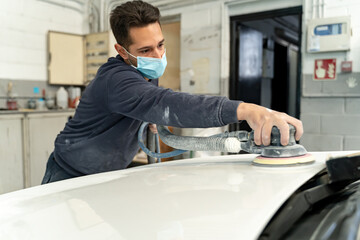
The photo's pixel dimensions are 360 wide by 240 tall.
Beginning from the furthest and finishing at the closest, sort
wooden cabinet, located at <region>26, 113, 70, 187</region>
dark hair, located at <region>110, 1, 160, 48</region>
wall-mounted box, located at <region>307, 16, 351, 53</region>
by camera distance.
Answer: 1. wooden cabinet, located at <region>26, 113, 70, 187</region>
2. wall-mounted box, located at <region>307, 16, 351, 53</region>
3. dark hair, located at <region>110, 1, 160, 48</region>

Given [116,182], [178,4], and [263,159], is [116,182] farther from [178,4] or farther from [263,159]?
[178,4]

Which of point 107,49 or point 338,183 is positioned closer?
point 338,183

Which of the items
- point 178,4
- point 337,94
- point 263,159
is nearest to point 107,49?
point 178,4

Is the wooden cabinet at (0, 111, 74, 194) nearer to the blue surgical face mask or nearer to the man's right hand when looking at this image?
the blue surgical face mask

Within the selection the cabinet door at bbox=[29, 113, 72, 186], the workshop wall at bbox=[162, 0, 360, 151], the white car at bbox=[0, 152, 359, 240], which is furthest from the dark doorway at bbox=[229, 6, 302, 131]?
the white car at bbox=[0, 152, 359, 240]

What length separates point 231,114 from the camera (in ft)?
2.86

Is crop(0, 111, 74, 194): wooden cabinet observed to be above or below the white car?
below

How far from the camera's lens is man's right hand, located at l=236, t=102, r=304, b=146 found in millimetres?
785

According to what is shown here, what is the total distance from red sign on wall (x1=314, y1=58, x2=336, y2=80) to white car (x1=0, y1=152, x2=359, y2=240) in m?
2.61

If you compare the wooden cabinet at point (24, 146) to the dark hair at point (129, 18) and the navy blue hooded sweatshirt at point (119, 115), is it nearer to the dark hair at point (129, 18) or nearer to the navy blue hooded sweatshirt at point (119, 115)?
the navy blue hooded sweatshirt at point (119, 115)

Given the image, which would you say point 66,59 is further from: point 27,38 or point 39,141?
point 39,141

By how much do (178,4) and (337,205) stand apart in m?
3.94

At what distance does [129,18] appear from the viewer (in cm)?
126

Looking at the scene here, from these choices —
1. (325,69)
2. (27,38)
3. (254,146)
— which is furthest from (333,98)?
(27,38)
